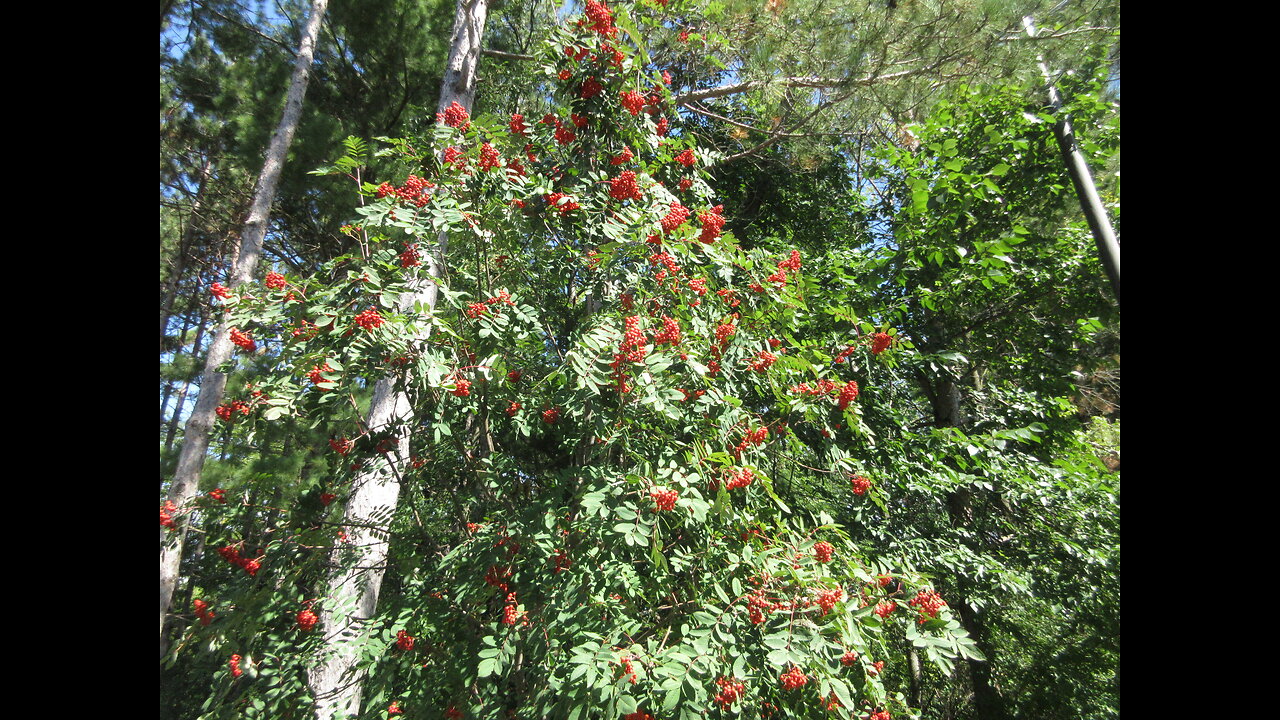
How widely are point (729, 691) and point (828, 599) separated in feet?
1.60

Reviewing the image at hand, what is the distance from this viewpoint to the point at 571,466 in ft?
8.48

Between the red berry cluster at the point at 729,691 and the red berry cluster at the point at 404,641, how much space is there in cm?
127

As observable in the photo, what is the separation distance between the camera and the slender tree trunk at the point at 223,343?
15.0 ft

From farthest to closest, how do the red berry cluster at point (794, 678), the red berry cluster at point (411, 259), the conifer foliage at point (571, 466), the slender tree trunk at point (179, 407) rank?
1. the slender tree trunk at point (179, 407)
2. the red berry cluster at point (411, 259)
3. the conifer foliage at point (571, 466)
4. the red berry cluster at point (794, 678)

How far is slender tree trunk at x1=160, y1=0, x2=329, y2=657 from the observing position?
457 centimetres

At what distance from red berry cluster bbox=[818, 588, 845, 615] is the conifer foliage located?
18mm

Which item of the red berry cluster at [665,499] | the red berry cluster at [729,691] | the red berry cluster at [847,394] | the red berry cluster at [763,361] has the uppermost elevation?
the red berry cluster at [763,361]

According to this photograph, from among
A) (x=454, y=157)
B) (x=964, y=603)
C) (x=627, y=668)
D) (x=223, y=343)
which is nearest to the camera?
(x=627, y=668)

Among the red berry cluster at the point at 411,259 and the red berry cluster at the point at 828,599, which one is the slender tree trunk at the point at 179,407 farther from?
the red berry cluster at the point at 828,599

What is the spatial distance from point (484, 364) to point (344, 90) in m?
7.00

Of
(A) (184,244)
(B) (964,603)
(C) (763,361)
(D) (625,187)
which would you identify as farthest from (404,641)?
(A) (184,244)

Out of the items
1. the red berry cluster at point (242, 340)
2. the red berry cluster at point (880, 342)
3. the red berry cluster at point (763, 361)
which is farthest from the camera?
the red berry cluster at point (880, 342)

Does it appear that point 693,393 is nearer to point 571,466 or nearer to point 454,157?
point 571,466

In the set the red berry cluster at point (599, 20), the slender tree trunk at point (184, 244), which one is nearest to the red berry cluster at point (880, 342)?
the red berry cluster at point (599, 20)
